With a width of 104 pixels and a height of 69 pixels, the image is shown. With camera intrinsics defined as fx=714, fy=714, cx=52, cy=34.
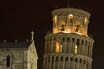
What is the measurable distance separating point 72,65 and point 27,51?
52.2 metres

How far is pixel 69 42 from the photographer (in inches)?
7377

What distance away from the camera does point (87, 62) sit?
186125 millimetres

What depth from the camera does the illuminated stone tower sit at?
18625cm

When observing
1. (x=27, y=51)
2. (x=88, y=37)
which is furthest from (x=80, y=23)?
(x=27, y=51)

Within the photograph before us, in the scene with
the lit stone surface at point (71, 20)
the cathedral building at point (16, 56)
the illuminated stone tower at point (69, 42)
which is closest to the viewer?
the cathedral building at point (16, 56)

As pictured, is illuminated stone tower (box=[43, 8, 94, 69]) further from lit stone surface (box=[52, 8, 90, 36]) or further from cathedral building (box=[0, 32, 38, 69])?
cathedral building (box=[0, 32, 38, 69])

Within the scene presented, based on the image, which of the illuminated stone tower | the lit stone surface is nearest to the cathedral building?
the illuminated stone tower

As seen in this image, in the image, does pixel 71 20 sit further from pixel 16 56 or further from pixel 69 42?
pixel 16 56

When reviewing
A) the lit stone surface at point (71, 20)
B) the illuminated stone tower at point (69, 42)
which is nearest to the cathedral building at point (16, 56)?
the illuminated stone tower at point (69, 42)

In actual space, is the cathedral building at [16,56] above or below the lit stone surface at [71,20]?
below

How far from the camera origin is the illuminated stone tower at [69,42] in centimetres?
18625

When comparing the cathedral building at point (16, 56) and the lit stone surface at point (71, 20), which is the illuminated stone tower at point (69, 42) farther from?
the cathedral building at point (16, 56)

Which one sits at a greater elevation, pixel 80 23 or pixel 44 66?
pixel 80 23

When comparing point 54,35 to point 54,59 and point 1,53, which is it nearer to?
point 54,59
